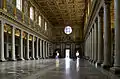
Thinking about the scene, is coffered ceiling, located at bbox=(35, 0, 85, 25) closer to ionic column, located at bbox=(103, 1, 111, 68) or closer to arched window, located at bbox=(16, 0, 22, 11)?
arched window, located at bbox=(16, 0, 22, 11)

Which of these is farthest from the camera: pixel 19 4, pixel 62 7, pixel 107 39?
pixel 62 7

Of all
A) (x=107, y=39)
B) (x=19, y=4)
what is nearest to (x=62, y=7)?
(x=19, y=4)

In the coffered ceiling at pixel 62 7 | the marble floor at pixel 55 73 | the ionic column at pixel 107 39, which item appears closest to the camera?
the marble floor at pixel 55 73

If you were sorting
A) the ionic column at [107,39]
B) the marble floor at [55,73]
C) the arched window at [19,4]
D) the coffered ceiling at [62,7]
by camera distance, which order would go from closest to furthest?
the marble floor at [55,73]
the ionic column at [107,39]
the arched window at [19,4]
the coffered ceiling at [62,7]

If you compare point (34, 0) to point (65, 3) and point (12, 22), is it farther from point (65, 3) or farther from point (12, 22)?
point (12, 22)

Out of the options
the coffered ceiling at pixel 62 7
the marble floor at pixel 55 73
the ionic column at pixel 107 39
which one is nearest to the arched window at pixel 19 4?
the coffered ceiling at pixel 62 7

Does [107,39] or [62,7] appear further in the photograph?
[62,7]

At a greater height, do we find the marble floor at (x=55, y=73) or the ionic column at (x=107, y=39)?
the ionic column at (x=107, y=39)

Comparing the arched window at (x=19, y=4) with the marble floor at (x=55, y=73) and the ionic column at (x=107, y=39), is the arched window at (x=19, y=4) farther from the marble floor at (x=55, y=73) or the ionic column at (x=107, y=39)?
the ionic column at (x=107, y=39)

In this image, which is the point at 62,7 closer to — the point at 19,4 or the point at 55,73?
the point at 19,4

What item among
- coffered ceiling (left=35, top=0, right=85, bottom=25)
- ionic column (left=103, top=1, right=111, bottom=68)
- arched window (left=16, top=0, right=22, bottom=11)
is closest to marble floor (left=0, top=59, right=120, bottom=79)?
ionic column (left=103, top=1, right=111, bottom=68)

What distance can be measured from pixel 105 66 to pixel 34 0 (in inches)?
1088

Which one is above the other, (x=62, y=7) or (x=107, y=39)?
(x=62, y=7)

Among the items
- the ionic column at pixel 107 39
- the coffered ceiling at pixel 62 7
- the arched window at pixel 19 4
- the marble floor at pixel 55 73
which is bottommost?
the marble floor at pixel 55 73
